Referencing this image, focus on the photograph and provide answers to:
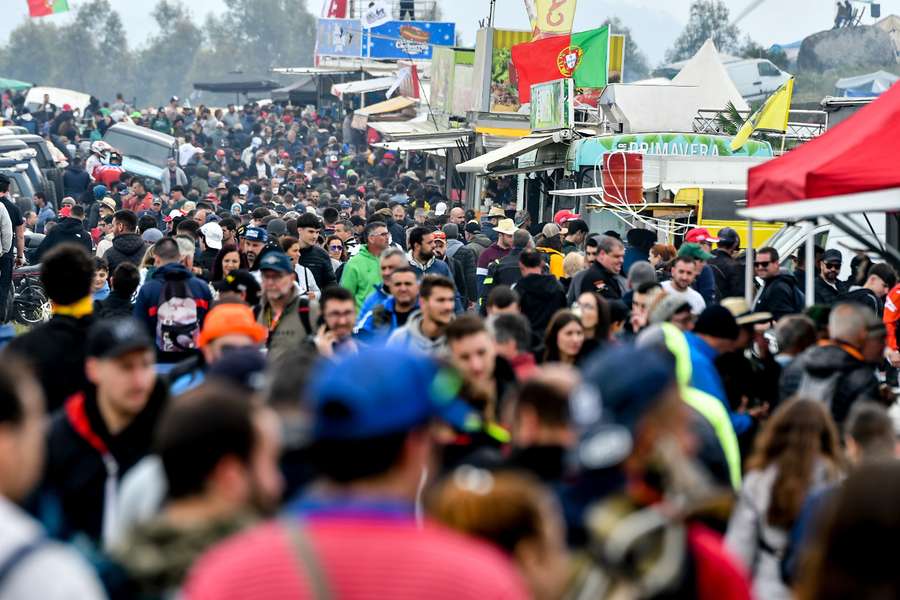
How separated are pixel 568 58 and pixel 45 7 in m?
30.2

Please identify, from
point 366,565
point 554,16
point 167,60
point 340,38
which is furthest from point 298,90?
point 167,60

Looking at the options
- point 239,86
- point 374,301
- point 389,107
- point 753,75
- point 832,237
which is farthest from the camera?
point 239,86

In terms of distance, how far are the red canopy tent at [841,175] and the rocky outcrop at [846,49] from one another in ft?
360

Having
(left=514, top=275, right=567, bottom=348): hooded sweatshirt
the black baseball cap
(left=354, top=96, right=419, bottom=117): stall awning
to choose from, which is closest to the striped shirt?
the black baseball cap

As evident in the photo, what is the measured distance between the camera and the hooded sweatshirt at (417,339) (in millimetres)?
8328

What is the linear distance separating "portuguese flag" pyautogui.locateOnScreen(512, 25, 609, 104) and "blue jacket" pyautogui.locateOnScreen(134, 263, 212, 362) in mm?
20045

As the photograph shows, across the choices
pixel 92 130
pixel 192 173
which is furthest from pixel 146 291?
pixel 92 130

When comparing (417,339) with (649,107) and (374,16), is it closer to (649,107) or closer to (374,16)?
(649,107)

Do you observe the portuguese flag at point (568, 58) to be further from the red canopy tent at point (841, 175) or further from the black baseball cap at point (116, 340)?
the black baseball cap at point (116, 340)

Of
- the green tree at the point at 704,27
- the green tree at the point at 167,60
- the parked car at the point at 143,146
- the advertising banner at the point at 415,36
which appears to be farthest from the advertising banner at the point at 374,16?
the green tree at the point at 167,60

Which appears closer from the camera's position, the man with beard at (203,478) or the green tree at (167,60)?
the man with beard at (203,478)

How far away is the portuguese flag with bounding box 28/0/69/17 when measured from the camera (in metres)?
53.2

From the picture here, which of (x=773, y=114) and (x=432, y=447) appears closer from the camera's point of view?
(x=432, y=447)

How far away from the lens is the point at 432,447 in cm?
341
